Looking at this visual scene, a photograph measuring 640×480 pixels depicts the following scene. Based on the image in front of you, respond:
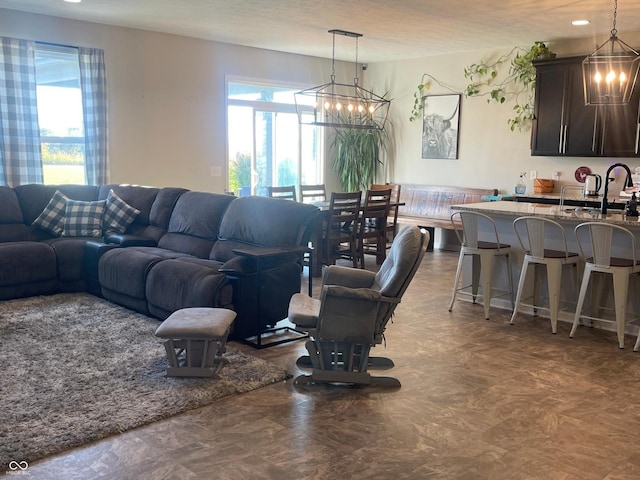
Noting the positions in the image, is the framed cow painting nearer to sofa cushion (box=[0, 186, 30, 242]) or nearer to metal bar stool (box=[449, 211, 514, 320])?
metal bar stool (box=[449, 211, 514, 320])

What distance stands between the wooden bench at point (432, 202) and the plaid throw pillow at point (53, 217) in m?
4.48

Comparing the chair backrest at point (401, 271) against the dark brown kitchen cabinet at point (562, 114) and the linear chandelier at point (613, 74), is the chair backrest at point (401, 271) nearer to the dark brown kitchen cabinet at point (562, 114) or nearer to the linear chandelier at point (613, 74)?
the linear chandelier at point (613, 74)

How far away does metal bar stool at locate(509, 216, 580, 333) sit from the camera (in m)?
4.68

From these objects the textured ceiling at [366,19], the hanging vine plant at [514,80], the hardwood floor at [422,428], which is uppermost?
the textured ceiling at [366,19]

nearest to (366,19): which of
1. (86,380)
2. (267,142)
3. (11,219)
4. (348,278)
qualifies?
(267,142)

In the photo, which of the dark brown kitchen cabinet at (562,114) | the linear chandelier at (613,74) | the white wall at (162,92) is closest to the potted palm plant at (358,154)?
the white wall at (162,92)

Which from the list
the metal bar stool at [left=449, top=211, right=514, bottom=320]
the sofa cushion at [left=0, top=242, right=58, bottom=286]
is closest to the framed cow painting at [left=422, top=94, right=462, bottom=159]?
the metal bar stool at [left=449, top=211, right=514, bottom=320]

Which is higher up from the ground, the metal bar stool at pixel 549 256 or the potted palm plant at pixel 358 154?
the potted palm plant at pixel 358 154

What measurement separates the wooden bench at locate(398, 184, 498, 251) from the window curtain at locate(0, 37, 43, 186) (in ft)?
15.6

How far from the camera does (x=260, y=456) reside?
272 cm

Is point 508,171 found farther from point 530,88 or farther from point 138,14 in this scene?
point 138,14

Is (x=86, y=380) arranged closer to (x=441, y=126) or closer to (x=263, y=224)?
(x=263, y=224)

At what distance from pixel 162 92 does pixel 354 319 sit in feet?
16.2

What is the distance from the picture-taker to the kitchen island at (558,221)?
4.61 m
